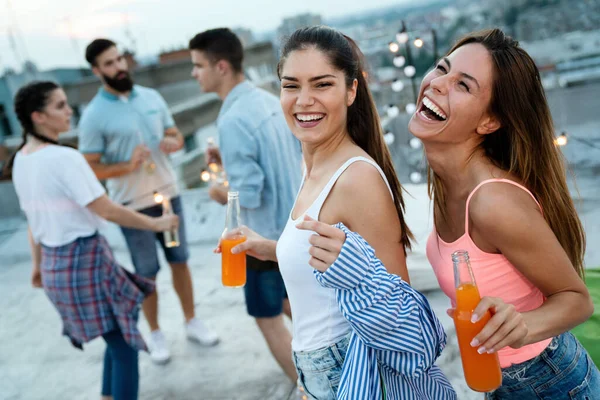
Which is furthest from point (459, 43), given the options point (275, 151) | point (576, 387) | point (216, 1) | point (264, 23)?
point (216, 1)

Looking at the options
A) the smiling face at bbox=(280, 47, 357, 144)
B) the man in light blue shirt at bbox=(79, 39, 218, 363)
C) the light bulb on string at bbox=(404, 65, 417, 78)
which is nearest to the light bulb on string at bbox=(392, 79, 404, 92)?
the light bulb on string at bbox=(404, 65, 417, 78)

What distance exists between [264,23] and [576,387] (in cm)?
739

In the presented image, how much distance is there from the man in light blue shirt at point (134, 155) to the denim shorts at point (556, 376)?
211 centimetres

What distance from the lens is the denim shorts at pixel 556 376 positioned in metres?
1.15

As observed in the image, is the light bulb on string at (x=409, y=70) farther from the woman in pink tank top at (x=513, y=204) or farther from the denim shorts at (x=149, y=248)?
the woman in pink tank top at (x=513, y=204)

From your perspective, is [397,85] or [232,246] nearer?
[232,246]

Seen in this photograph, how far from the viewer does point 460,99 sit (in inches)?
45.8

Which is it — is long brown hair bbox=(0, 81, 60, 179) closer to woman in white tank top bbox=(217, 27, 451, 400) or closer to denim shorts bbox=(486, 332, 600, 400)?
woman in white tank top bbox=(217, 27, 451, 400)

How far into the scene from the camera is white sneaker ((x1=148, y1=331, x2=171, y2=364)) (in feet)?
9.40

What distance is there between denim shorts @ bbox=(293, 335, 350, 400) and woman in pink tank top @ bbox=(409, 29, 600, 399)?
12.5 inches

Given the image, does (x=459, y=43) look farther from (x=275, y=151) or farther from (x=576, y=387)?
(x=275, y=151)

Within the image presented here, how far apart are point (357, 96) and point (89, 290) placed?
1404mm

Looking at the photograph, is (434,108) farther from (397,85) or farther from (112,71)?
(397,85)

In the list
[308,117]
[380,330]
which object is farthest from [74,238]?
[380,330]
